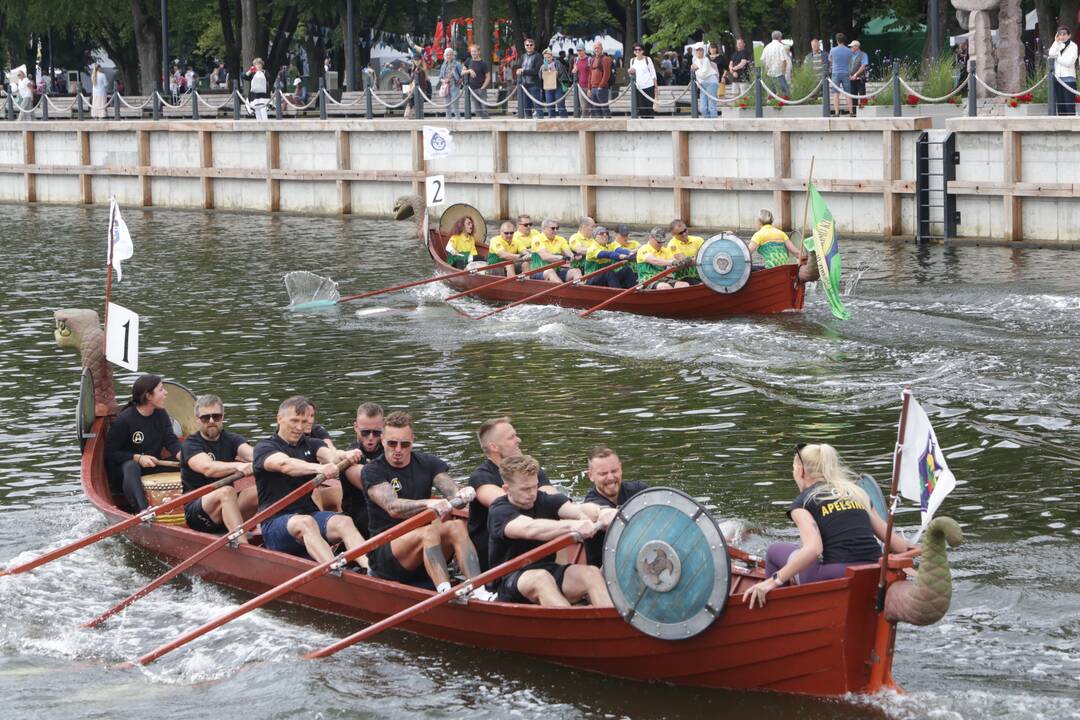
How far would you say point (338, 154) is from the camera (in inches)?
1615

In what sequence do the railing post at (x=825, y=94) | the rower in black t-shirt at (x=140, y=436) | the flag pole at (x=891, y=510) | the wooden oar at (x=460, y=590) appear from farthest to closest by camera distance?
the railing post at (x=825, y=94)
the rower in black t-shirt at (x=140, y=436)
the wooden oar at (x=460, y=590)
the flag pole at (x=891, y=510)

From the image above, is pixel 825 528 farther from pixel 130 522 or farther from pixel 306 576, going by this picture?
pixel 130 522

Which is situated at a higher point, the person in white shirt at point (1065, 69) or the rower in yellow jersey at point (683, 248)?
the person in white shirt at point (1065, 69)

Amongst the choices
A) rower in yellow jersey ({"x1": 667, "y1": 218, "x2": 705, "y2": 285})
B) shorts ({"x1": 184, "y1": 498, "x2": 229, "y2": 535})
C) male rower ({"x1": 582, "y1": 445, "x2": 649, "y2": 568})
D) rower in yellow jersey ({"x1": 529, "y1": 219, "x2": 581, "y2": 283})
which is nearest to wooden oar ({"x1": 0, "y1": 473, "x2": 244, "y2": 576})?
shorts ({"x1": 184, "y1": 498, "x2": 229, "y2": 535})

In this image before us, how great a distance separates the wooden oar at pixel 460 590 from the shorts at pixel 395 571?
1.54 feet

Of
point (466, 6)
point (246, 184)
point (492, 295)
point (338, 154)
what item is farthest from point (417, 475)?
point (466, 6)

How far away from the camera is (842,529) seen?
382 inches

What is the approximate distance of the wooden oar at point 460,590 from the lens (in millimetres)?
10469

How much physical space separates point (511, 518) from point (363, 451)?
1996 millimetres

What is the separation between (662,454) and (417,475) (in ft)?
15.6

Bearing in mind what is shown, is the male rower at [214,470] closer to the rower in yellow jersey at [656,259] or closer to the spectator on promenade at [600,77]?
the rower in yellow jersey at [656,259]

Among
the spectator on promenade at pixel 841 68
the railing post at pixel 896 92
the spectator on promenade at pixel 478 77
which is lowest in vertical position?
the railing post at pixel 896 92

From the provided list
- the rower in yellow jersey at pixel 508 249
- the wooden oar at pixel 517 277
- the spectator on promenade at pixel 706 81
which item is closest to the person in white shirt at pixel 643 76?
the spectator on promenade at pixel 706 81

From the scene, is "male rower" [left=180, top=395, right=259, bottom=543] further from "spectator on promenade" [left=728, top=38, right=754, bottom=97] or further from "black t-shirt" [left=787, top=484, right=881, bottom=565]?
"spectator on promenade" [left=728, top=38, right=754, bottom=97]
